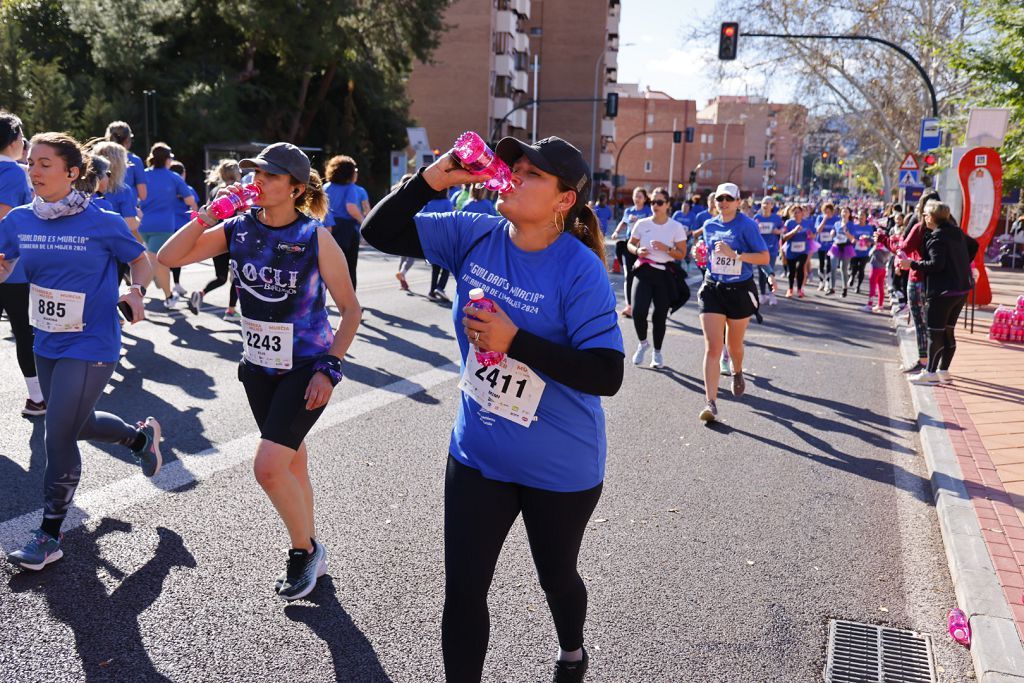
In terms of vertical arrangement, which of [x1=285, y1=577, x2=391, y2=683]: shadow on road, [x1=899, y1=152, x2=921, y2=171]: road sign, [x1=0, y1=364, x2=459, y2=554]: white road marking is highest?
[x1=899, y1=152, x2=921, y2=171]: road sign

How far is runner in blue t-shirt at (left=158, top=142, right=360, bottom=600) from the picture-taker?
3.54 metres

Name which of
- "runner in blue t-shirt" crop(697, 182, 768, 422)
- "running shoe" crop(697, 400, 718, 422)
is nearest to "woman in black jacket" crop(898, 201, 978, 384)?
"runner in blue t-shirt" crop(697, 182, 768, 422)

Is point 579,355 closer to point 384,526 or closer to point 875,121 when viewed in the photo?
point 384,526

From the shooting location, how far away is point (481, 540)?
105 inches

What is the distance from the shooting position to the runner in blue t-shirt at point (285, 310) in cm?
354

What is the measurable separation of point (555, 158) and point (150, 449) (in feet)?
10.7

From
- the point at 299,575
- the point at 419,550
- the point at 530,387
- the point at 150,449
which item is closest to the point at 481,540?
the point at 530,387

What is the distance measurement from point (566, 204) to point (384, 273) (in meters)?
15.6

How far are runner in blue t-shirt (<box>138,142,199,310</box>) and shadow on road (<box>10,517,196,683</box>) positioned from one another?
7142 millimetres

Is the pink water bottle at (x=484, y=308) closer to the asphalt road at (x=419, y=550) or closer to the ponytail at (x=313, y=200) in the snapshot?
the asphalt road at (x=419, y=550)

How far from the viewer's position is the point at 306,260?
3.63 metres

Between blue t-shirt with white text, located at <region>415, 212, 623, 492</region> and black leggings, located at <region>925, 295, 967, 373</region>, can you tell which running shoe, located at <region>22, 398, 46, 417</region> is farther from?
black leggings, located at <region>925, 295, 967, 373</region>

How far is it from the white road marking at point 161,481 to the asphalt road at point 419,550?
21mm

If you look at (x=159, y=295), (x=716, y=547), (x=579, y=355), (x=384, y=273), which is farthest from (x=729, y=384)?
(x=384, y=273)
